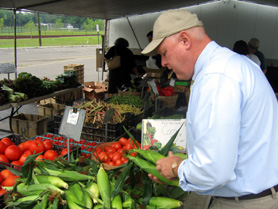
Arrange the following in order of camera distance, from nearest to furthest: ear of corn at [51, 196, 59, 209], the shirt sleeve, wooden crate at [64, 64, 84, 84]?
the shirt sleeve < ear of corn at [51, 196, 59, 209] < wooden crate at [64, 64, 84, 84]

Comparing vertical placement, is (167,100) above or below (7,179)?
above

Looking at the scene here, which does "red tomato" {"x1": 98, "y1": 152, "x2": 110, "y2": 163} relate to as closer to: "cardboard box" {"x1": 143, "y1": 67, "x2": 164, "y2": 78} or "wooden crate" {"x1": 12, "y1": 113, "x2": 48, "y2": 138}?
"wooden crate" {"x1": 12, "y1": 113, "x2": 48, "y2": 138}

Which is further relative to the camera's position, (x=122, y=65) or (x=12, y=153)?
(x=122, y=65)

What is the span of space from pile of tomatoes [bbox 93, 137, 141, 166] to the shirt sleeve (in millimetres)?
1172

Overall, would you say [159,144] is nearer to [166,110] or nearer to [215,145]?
[215,145]

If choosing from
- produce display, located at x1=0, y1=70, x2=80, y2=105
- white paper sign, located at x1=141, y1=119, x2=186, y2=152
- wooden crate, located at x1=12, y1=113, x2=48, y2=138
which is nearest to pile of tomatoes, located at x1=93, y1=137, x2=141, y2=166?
white paper sign, located at x1=141, y1=119, x2=186, y2=152

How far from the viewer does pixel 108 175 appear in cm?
198

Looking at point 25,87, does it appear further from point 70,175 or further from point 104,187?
point 104,187

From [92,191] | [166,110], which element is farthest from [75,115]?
[166,110]

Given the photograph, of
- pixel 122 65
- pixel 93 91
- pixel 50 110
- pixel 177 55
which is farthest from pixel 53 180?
pixel 93 91

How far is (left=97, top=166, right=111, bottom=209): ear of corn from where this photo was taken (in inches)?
66.4

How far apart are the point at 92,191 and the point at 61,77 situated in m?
4.70

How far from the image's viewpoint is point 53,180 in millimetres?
1798

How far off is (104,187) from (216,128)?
3.41 feet
